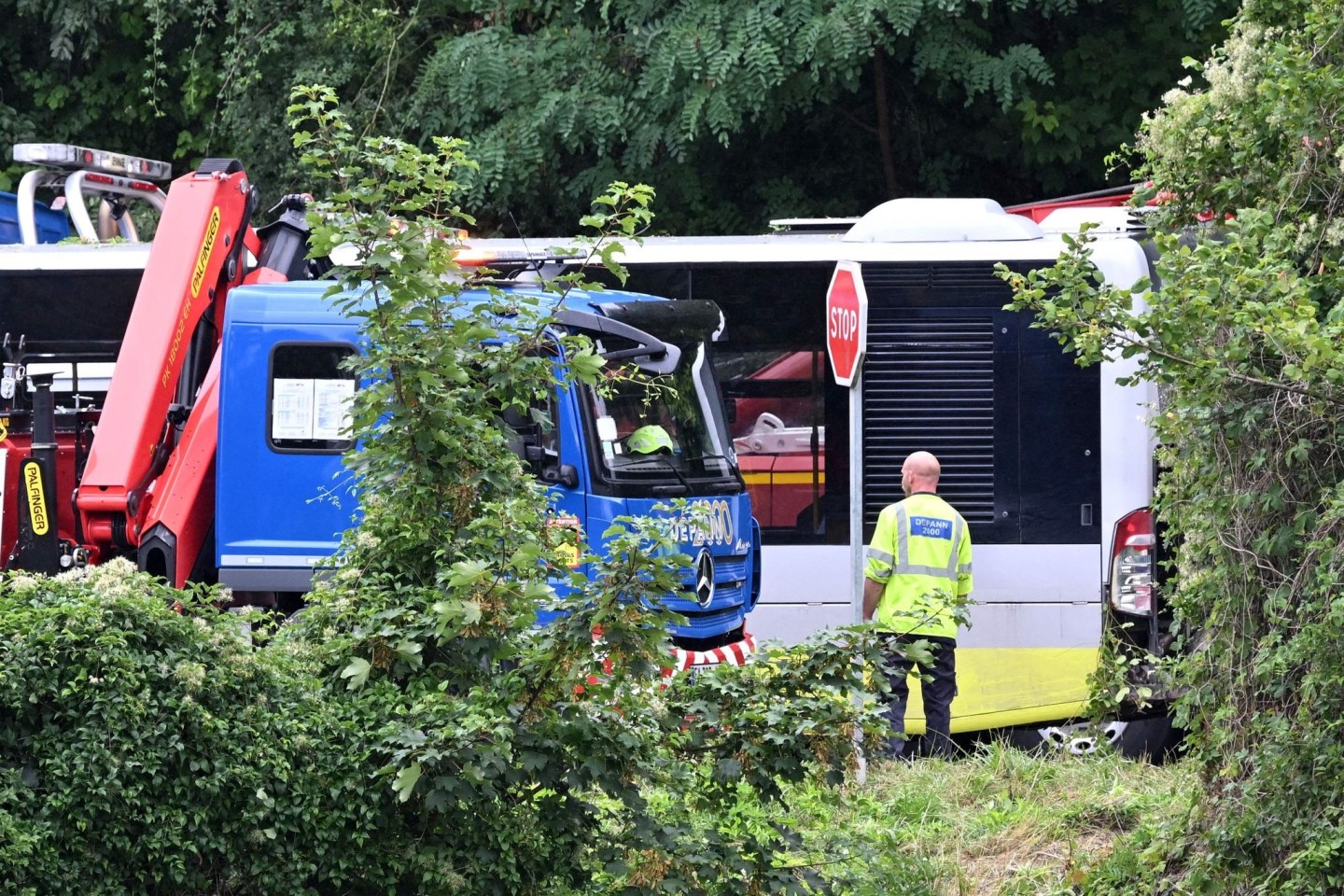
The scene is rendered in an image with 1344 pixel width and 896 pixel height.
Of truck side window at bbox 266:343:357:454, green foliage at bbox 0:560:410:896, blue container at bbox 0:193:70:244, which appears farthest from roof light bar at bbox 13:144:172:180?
green foliage at bbox 0:560:410:896

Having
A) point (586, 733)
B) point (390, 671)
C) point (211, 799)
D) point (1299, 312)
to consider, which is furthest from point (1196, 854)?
point (211, 799)

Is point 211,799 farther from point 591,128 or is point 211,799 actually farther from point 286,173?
point 286,173

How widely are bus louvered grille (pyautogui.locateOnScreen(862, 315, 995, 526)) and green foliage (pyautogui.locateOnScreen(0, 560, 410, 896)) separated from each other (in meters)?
5.93

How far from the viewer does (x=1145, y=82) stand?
44.4 feet

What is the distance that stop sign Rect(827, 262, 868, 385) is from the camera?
23.5 ft

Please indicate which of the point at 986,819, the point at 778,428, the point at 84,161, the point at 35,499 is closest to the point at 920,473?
the point at 778,428

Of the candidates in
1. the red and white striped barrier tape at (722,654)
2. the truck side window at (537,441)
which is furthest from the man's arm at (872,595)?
the truck side window at (537,441)

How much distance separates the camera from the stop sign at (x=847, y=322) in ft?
23.5

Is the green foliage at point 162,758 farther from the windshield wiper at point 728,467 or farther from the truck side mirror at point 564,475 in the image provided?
the windshield wiper at point 728,467

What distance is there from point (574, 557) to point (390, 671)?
2.05 ft

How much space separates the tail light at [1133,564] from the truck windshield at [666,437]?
7.73 ft

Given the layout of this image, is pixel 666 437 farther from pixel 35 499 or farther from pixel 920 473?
pixel 35 499

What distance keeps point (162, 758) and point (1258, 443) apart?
3.27 m

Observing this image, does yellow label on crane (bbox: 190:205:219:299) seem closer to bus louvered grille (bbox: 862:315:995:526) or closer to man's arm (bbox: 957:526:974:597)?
bus louvered grille (bbox: 862:315:995:526)
